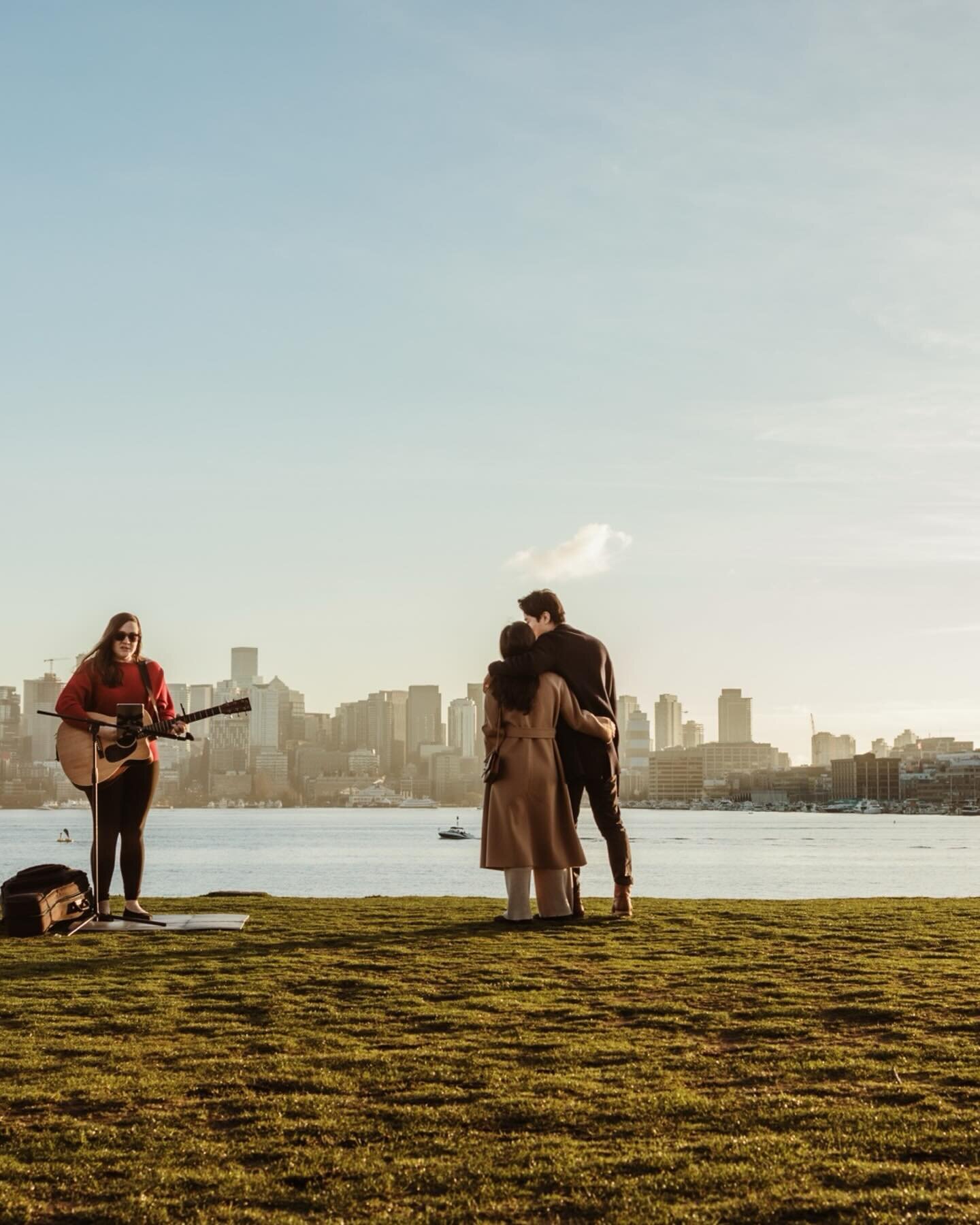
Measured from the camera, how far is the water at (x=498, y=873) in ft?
156

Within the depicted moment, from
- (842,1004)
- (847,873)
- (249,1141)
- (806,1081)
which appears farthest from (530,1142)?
(847,873)

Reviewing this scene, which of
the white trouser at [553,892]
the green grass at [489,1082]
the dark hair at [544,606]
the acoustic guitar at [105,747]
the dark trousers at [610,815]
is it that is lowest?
the green grass at [489,1082]

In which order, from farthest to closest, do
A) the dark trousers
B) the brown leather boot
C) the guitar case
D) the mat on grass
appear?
the brown leather boot → the dark trousers → the mat on grass → the guitar case

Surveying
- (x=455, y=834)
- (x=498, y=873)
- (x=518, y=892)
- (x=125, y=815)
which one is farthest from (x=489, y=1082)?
(x=455, y=834)

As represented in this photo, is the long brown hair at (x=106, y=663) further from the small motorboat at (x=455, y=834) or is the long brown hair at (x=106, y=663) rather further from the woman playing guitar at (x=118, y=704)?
the small motorboat at (x=455, y=834)

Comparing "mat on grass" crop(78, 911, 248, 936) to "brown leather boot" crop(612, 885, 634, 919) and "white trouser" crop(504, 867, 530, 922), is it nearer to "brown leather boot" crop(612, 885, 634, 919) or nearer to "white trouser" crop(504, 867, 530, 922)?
Answer: "white trouser" crop(504, 867, 530, 922)

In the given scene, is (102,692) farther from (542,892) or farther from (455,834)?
(455,834)

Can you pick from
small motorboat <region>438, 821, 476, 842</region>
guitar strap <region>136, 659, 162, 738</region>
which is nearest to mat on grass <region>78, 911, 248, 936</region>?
guitar strap <region>136, 659, 162, 738</region>

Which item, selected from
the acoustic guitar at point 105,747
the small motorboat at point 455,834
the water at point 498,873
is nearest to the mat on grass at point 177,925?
the acoustic guitar at point 105,747

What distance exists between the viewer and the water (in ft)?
156

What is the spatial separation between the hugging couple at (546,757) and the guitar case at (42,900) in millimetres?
3089

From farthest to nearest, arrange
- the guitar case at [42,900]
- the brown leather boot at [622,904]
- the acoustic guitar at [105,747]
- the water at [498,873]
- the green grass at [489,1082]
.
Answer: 1. the water at [498,873]
2. the brown leather boot at [622,904]
3. the acoustic guitar at [105,747]
4. the guitar case at [42,900]
5. the green grass at [489,1082]

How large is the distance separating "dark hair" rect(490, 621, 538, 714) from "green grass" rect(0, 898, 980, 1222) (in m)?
1.91

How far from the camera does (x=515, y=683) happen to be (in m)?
10.6
